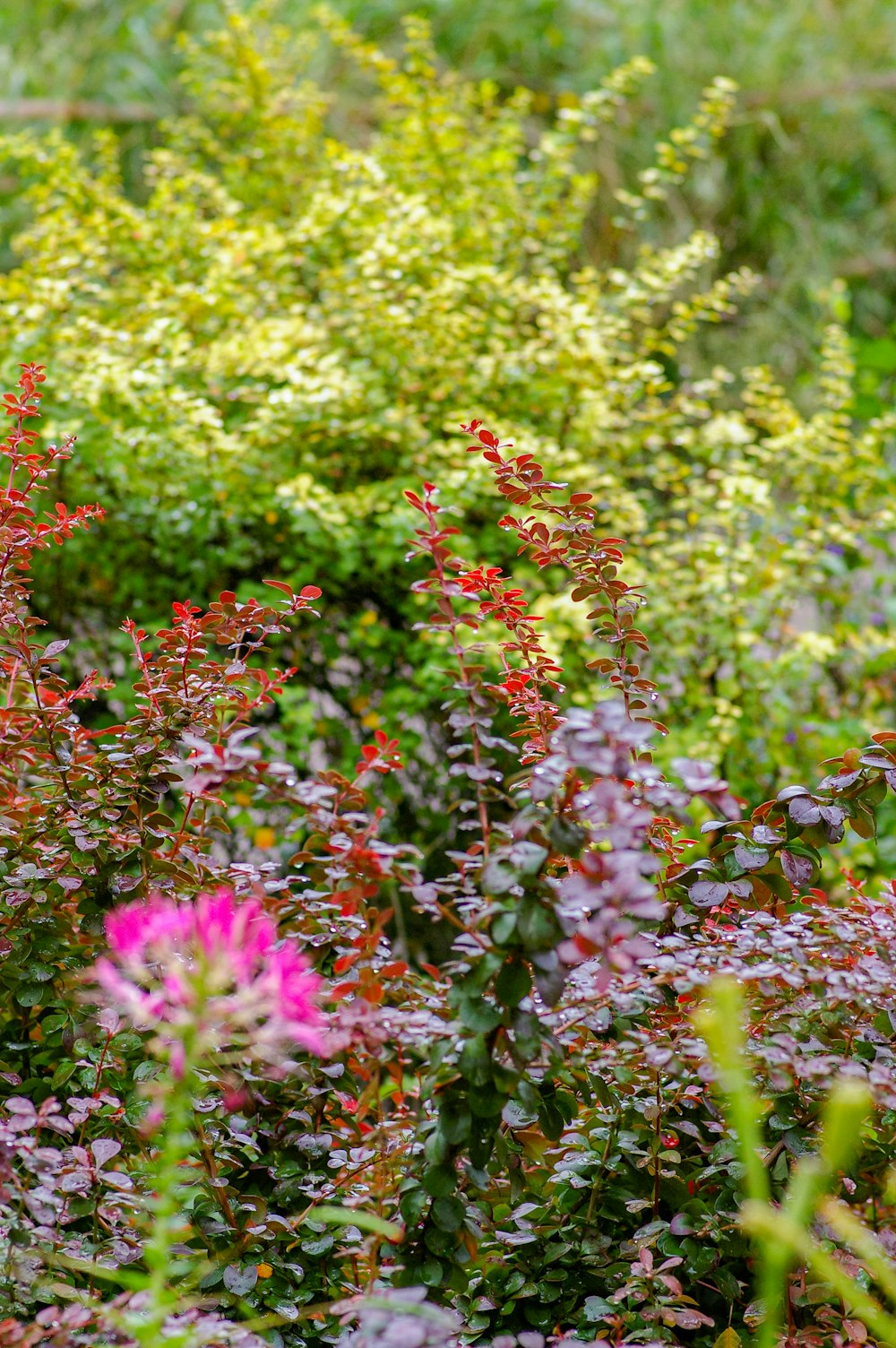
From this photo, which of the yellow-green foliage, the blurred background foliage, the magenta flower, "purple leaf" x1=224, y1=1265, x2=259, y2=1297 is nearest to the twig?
the blurred background foliage

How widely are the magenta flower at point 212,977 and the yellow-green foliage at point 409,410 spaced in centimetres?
147

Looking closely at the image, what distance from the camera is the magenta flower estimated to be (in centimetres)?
92

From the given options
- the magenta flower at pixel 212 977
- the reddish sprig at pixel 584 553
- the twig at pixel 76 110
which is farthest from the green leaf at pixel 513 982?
the twig at pixel 76 110

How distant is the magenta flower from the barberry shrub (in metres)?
0.01

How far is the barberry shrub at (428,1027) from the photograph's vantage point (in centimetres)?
115

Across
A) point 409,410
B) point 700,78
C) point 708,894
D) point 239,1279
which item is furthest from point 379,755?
point 700,78

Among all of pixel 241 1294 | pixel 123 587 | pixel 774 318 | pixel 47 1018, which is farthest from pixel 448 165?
pixel 241 1294

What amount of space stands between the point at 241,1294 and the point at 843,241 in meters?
5.66

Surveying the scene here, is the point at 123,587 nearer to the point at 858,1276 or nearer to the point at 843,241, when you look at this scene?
the point at 858,1276

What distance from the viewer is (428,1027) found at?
46.6 inches

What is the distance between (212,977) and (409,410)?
7.80ft

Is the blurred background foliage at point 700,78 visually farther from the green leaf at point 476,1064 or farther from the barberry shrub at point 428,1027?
the green leaf at point 476,1064

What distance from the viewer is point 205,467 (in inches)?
117

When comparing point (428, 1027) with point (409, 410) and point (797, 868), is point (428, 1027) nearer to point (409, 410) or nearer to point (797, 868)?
point (797, 868)
